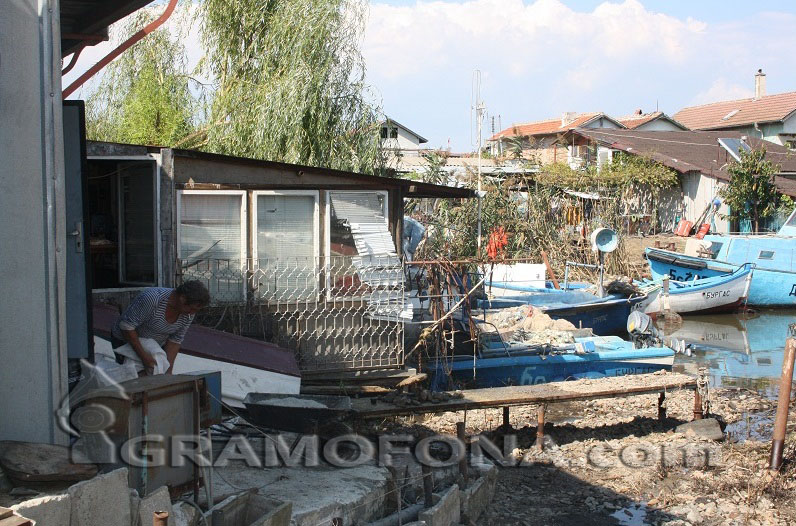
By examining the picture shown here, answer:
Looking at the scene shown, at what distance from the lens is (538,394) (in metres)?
9.09

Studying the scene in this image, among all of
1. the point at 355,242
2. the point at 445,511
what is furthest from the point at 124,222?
the point at 445,511

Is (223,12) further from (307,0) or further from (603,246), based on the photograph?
(603,246)

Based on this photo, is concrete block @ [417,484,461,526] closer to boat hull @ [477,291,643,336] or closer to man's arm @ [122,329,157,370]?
man's arm @ [122,329,157,370]

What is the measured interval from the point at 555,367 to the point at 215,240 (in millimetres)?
5624

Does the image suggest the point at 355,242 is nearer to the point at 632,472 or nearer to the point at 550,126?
the point at 632,472

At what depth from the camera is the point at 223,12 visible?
16547 mm

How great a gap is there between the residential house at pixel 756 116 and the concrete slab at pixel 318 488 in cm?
4046

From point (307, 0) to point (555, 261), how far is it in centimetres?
1162

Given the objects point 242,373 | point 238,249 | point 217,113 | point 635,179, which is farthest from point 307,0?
point 635,179

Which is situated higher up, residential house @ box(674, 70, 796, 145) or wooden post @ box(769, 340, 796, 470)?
residential house @ box(674, 70, 796, 145)

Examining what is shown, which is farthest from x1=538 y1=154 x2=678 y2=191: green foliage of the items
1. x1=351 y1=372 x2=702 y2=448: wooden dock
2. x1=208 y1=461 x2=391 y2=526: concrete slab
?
x1=208 y1=461 x2=391 y2=526: concrete slab

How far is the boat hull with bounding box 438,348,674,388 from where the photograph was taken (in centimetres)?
1182

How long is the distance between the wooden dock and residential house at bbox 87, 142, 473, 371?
1687 mm

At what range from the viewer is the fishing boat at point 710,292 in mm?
21812
